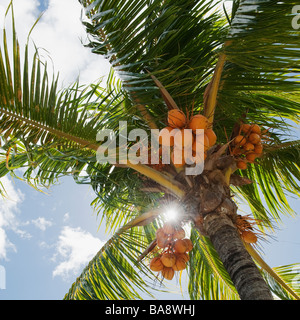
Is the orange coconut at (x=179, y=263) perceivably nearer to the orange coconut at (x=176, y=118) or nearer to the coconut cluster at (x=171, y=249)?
the coconut cluster at (x=171, y=249)

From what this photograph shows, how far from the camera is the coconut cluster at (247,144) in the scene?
9.22ft

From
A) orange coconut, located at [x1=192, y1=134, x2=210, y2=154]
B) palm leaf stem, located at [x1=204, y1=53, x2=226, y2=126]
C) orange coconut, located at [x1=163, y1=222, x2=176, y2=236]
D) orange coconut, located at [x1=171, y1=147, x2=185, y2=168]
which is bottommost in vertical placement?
orange coconut, located at [x1=163, y1=222, x2=176, y2=236]

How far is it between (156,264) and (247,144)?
4.18 feet

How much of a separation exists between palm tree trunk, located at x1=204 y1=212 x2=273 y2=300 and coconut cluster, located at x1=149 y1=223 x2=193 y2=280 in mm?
375

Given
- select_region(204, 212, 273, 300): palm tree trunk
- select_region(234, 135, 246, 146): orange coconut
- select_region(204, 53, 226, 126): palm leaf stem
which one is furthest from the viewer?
select_region(234, 135, 246, 146): orange coconut

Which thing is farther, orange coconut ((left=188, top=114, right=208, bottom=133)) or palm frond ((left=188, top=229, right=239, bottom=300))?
palm frond ((left=188, top=229, right=239, bottom=300))

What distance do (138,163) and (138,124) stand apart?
538 millimetres

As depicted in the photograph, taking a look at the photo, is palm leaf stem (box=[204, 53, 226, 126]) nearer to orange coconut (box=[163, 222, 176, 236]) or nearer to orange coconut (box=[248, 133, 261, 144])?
orange coconut (box=[248, 133, 261, 144])

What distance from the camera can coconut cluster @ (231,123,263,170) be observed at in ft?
9.22

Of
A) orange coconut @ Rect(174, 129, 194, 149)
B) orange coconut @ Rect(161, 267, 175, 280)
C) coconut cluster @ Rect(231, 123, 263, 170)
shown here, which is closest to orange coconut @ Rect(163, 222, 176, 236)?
orange coconut @ Rect(161, 267, 175, 280)

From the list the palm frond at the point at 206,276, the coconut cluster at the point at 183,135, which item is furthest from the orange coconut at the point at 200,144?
the palm frond at the point at 206,276

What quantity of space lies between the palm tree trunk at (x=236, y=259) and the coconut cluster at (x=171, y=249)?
375 mm

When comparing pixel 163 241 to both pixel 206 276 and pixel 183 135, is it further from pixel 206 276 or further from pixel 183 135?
pixel 206 276

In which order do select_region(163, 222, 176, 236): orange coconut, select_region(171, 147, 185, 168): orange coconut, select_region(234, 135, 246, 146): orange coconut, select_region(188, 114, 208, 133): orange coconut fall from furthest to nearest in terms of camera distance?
select_region(163, 222, 176, 236): orange coconut, select_region(234, 135, 246, 146): orange coconut, select_region(171, 147, 185, 168): orange coconut, select_region(188, 114, 208, 133): orange coconut
